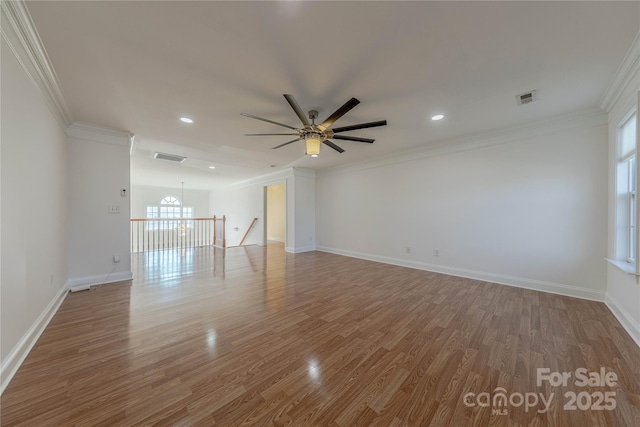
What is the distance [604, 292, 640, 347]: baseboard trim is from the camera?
2.02m

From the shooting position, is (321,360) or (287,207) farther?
(287,207)

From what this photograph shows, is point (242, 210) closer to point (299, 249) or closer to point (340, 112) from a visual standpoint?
point (299, 249)

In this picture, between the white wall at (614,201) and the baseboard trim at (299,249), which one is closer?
the white wall at (614,201)

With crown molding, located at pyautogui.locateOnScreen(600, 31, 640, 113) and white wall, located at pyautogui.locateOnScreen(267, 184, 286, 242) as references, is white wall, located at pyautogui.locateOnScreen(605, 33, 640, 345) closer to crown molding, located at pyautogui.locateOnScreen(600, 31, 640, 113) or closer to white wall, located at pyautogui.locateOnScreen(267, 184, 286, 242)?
crown molding, located at pyautogui.locateOnScreen(600, 31, 640, 113)

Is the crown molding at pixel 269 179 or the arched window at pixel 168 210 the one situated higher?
the crown molding at pixel 269 179

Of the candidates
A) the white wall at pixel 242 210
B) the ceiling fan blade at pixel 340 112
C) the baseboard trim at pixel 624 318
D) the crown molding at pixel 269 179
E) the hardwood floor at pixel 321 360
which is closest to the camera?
the hardwood floor at pixel 321 360

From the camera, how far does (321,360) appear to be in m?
1.75

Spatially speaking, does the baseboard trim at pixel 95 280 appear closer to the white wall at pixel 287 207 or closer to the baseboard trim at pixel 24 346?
the baseboard trim at pixel 24 346

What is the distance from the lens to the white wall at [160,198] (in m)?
9.95

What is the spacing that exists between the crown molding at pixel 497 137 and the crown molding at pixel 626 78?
0.30m

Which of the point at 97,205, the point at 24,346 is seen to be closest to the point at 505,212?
the point at 24,346

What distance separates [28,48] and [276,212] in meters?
7.85

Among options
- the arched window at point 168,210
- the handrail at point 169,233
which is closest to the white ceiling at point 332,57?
the handrail at point 169,233

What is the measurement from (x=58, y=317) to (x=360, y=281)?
148 inches
